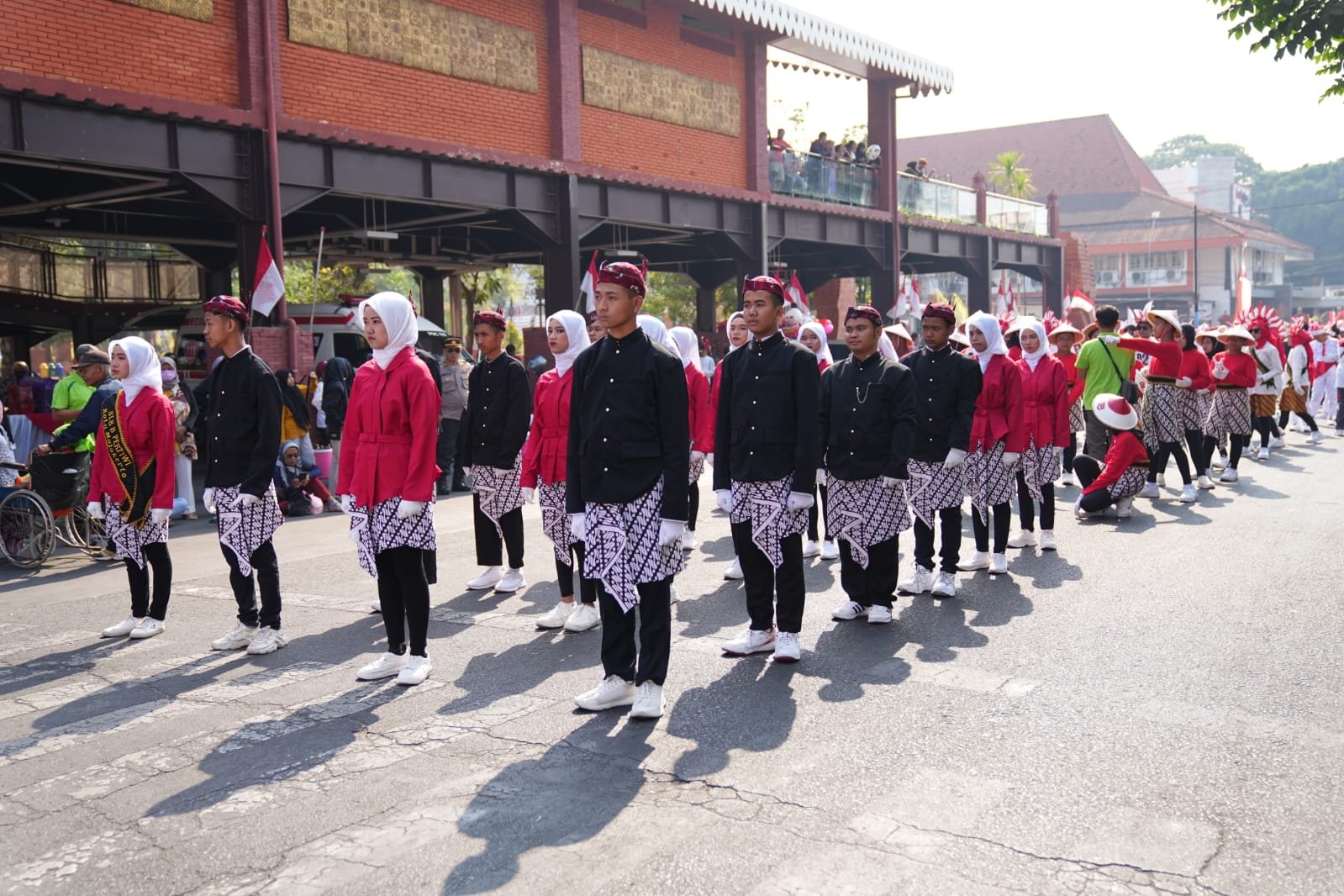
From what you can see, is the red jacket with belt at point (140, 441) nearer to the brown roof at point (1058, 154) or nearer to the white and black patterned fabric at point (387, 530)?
the white and black patterned fabric at point (387, 530)

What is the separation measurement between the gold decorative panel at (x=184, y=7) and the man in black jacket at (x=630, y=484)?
39.3ft

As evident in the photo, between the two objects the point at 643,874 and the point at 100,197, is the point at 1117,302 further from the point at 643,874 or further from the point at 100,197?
the point at 643,874

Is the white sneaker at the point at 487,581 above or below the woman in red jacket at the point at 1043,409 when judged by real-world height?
below

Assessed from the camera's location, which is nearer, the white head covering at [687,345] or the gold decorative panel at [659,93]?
the white head covering at [687,345]

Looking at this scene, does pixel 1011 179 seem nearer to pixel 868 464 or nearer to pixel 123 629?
pixel 868 464

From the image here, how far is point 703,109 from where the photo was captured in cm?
2406

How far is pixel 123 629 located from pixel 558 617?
2.78m

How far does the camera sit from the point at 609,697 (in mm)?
5543

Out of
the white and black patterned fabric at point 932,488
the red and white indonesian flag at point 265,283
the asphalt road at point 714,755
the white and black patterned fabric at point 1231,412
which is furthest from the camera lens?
the red and white indonesian flag at point 265,283

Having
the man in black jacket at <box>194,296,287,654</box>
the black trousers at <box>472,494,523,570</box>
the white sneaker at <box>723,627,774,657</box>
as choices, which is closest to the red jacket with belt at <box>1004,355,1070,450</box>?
the white sneaker at <box>723,627,774,657</box>

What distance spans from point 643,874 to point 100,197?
680 inches

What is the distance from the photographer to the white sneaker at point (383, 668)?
6223 millimetres

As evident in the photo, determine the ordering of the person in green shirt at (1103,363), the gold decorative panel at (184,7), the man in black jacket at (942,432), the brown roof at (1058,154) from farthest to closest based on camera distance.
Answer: the brown roof at (1058,154) < the gold decorative panel at (184,7) < the person in green shirt at (1103,363) < the man in black jacket at (942,432)

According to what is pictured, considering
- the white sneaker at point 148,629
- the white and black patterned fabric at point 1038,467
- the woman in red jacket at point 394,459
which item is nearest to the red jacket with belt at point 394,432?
the woman in red jacket at point 394,459
